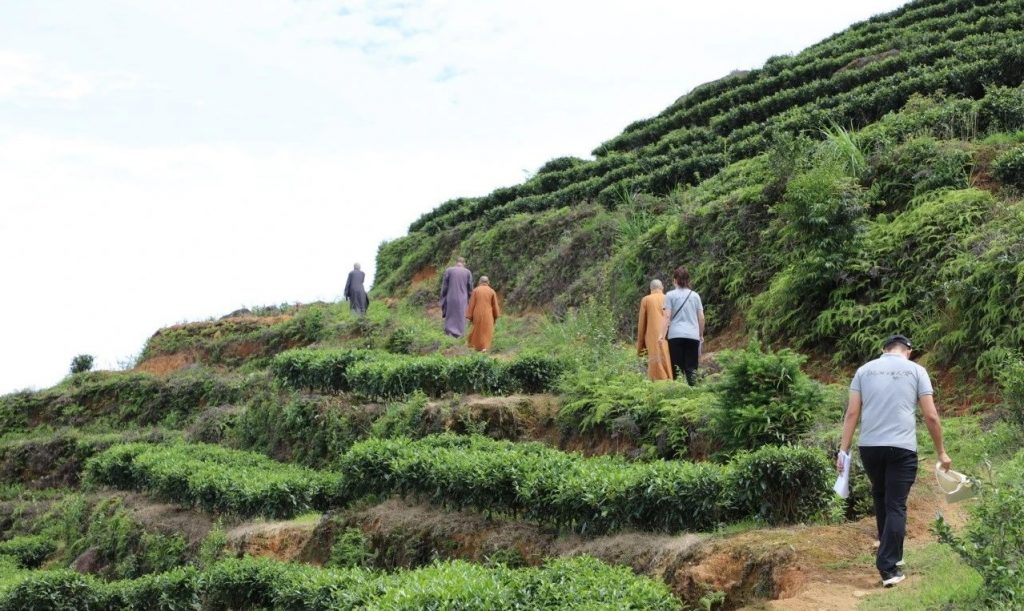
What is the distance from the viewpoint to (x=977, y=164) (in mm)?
15375

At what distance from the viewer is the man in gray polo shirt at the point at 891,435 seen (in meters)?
7.41

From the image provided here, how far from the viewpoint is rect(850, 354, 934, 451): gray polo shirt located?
7.55 m

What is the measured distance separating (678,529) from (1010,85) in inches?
630

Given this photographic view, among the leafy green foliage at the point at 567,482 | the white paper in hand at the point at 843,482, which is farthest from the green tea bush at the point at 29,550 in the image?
the white paper in hand at the point at 843,482

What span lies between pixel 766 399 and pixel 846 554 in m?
2.40

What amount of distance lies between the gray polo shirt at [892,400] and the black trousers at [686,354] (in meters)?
5.30

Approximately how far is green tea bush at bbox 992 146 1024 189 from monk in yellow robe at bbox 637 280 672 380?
5.52 meters

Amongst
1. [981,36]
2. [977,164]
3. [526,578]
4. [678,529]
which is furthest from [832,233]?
[981,36]

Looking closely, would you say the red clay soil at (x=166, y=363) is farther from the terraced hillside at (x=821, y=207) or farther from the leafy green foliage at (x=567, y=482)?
the leafy green foliage at (x=567, y=482)

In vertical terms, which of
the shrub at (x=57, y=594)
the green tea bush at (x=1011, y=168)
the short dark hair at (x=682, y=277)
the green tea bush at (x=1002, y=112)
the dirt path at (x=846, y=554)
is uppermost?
the green tea bush at (x=1002, y=112)

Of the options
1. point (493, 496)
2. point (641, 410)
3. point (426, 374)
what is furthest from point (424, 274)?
point (493, 496)

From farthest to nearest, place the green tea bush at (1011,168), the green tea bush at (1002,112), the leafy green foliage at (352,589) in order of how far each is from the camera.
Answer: the green tea bush at (1002,112) → the green tea bush at (1011,168) → the leafy green foliage at (352,589)

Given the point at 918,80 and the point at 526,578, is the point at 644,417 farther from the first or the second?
the point at 918,80

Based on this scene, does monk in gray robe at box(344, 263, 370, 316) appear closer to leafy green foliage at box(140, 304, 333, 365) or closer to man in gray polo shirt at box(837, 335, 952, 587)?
leafy green foliage at box(140, 304, 333, 365)
